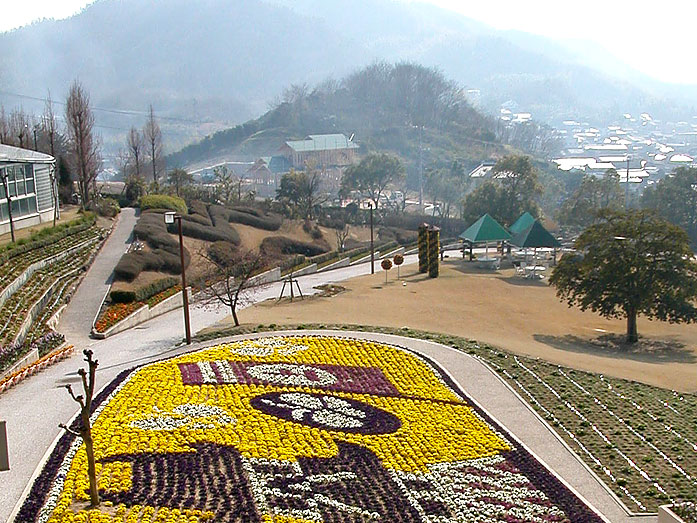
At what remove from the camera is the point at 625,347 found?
28.4m

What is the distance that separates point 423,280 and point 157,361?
21.6m

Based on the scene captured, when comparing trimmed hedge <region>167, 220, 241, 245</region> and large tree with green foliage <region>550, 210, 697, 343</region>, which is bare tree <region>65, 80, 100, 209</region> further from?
large tree with green foliage <region>550, 210, 697, 343</region>

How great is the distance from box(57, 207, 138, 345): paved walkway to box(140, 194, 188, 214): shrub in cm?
542

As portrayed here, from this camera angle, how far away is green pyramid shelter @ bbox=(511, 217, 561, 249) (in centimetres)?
4803

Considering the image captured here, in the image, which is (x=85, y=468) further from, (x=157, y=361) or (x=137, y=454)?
(x=157, y=361)

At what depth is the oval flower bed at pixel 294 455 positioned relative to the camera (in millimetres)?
12914

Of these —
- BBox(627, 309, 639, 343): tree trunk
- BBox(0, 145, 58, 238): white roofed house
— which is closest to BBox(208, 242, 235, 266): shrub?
BBox(0, 145, 58, 238): white roofed house

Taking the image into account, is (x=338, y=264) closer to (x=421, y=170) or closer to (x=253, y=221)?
(x=253, y=221)

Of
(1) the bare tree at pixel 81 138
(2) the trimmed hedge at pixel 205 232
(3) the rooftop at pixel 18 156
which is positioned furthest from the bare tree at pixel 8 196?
(1) the bare tree at pixel 81 138

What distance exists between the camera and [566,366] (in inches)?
885

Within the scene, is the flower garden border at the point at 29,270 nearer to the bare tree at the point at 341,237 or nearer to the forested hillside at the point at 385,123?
the bare tree at the point at 341,237

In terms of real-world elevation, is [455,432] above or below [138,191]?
below

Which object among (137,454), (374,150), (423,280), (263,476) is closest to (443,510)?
(263,476)

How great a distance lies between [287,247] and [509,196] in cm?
1782
